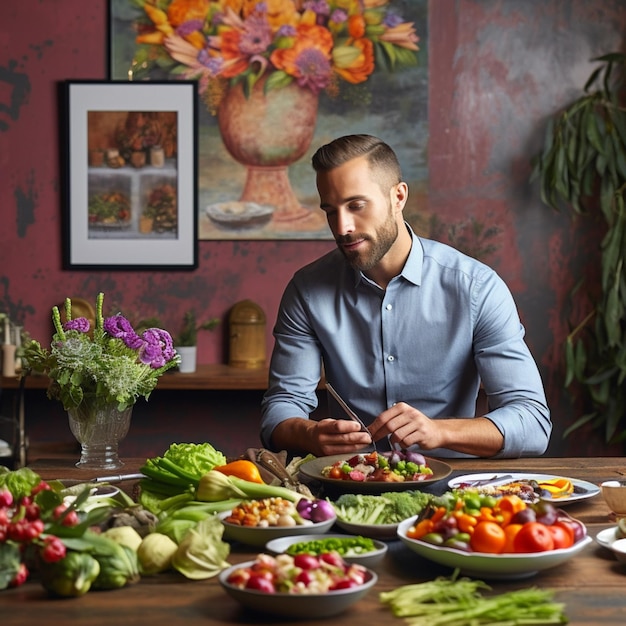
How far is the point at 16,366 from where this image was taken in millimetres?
4246

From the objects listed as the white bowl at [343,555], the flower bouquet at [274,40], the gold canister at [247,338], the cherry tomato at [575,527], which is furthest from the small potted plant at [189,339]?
the cherry tomato at [575,527]

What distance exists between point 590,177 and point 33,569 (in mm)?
3390

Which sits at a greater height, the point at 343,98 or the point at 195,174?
the point at 343,98

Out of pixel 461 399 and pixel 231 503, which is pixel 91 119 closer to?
pixel 461 399

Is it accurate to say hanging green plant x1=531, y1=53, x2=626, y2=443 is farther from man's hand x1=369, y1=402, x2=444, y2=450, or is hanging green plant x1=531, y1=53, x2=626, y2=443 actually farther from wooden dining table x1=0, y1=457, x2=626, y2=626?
wooden dining table x1=0, y1=457, x2=626, y2=626

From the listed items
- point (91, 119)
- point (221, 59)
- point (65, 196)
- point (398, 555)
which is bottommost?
point (398, 555)

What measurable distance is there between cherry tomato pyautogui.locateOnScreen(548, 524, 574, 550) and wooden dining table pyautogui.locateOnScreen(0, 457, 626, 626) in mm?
52

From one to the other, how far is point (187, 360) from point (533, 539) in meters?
3.04

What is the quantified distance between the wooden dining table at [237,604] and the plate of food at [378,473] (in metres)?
0.26

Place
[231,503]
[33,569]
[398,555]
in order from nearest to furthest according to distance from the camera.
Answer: [33,569]
[398,555]
[231,503]

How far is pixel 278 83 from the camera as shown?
14.4ft

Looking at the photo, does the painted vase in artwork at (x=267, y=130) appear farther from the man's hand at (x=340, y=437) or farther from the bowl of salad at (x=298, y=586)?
the bowl of salad at (x=298, y=586)

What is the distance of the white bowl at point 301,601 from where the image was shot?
47.4 inches

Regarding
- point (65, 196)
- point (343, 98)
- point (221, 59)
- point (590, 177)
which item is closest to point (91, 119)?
point (65, 196)
